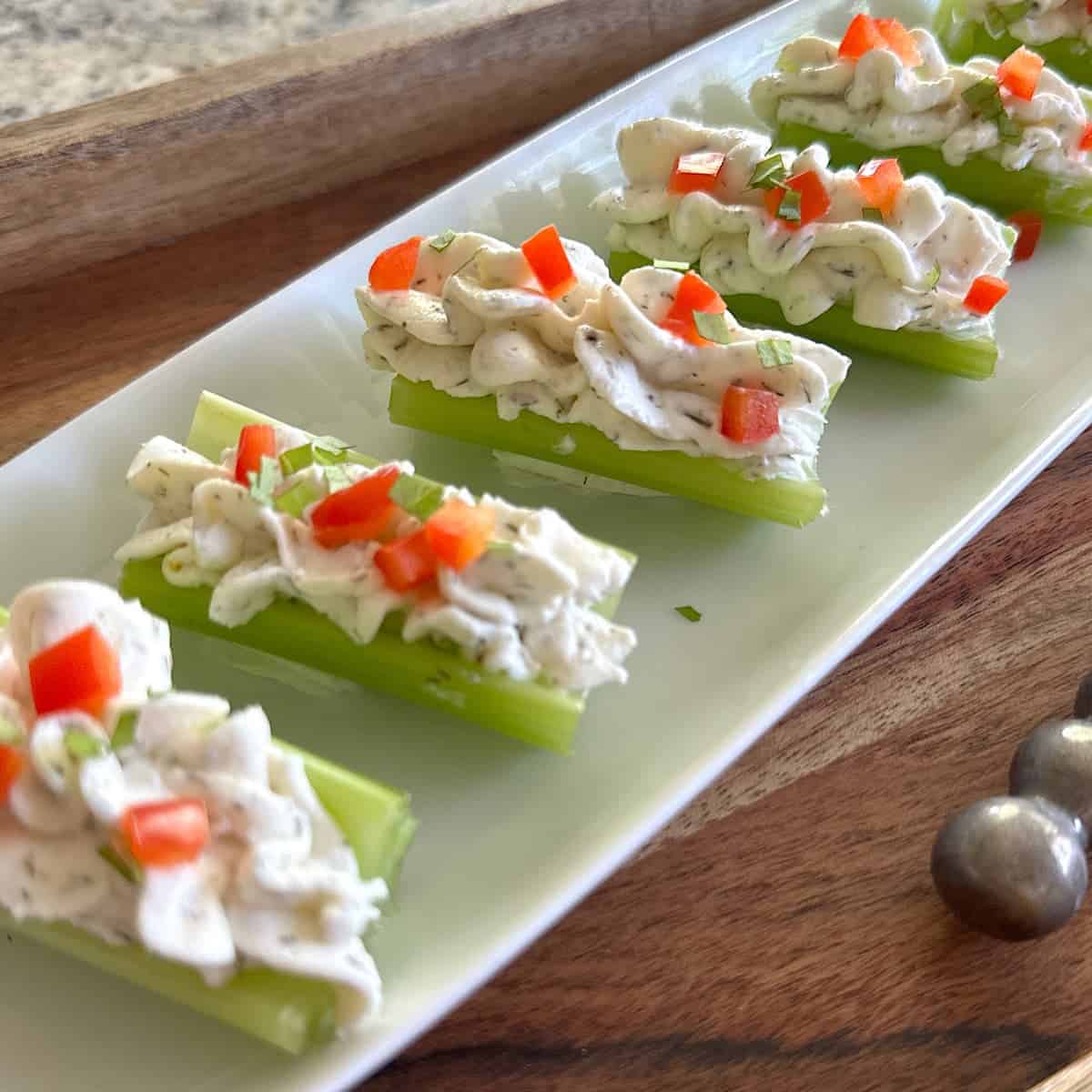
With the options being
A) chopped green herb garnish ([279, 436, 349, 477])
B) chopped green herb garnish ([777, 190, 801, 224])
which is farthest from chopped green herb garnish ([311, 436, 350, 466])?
chopped green herb garnish ([777, 190, 801, 224])

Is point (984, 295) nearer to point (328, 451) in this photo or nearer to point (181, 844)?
point (328, 451)

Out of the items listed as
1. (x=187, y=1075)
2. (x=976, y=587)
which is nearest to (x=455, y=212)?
(x=976, y=587)

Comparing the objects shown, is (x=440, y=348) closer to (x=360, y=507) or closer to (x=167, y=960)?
(x=360, y=507)

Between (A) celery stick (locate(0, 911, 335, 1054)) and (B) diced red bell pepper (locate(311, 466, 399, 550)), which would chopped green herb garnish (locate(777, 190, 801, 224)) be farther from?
(A) celery stick (locate(0, 911, 335, 1054))

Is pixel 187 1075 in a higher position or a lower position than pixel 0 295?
lower

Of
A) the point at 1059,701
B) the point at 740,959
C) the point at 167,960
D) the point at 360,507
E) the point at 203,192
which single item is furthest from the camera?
the point at 203,192

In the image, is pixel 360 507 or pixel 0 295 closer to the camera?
pixel 360 507

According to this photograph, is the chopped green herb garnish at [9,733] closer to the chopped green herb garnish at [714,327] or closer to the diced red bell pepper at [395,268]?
the diced red bell pepper at [395,268]
